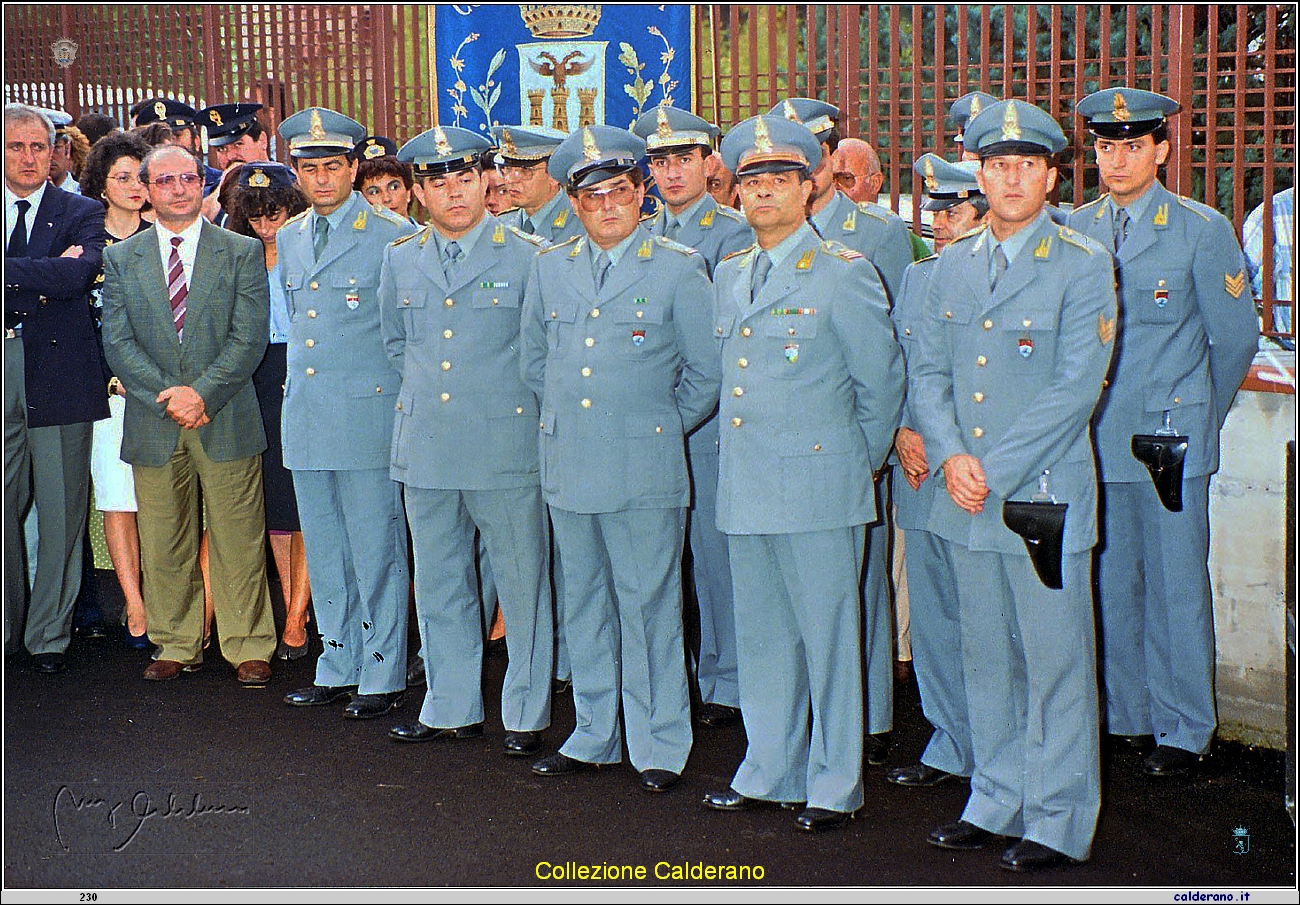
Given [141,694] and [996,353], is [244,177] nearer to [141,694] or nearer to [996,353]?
[141,694]

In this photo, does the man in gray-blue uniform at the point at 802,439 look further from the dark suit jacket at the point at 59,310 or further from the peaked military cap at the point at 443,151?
the dark suit jacket at the point at 59,310

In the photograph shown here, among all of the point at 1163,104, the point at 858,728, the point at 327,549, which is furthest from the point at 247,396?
the point at 1163,104

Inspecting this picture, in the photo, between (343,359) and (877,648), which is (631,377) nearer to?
(877,648)

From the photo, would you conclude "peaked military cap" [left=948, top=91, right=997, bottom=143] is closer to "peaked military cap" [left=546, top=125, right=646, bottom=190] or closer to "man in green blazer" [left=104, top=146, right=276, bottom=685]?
"peaked military cap" [left=546, top=125, right=646, bottom=190]

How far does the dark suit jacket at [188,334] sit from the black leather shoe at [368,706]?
1.04 metres

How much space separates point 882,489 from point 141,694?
265cm

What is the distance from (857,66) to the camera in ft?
19.6

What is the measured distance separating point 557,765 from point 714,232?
189cm

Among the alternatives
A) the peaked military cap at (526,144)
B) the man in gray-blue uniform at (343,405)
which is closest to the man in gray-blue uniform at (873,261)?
the peaked military cap at (526,144)

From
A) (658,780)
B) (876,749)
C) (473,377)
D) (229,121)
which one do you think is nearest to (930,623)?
(876,749)

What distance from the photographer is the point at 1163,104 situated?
428 cm

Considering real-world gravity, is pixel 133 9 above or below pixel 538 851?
above

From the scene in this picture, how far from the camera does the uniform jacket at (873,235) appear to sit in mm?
4836

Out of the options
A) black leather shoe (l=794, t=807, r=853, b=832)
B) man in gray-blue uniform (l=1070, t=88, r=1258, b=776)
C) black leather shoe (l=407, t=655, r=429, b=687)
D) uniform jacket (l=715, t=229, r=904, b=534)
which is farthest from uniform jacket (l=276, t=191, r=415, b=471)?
man in gray-blue uniform (l=1070, t=88, r=1258, b=776)
